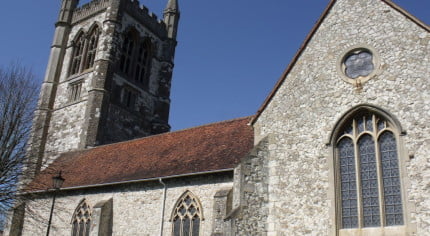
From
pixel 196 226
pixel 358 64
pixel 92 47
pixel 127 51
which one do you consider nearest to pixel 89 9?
pixel 92 47

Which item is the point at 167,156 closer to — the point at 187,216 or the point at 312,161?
the point at 187,216

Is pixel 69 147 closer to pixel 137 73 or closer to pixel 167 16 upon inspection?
pixel 137 73

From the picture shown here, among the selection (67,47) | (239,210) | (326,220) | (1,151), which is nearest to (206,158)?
(239,210)

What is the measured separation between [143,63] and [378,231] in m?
27.5

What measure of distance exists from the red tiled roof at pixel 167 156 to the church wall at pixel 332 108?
126 inches

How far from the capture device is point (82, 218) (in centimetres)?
1922

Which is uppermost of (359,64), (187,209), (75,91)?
(75,91)

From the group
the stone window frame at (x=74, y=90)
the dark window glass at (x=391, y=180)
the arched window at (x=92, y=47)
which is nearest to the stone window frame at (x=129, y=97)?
the stone window frame at (x=74, y=90)

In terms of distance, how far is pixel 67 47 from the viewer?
3525 cm

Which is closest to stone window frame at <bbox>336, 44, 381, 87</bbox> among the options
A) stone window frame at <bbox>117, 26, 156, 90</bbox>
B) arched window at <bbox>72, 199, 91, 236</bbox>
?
arched window at <bbox>72, 199, 91, 236</bbox>

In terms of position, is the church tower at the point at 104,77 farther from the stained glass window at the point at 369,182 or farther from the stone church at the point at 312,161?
the stained glass window at the point at 369,182

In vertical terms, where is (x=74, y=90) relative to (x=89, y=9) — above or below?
below

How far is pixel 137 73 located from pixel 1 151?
→ 707 inches

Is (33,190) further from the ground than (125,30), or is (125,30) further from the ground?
(125,30)
